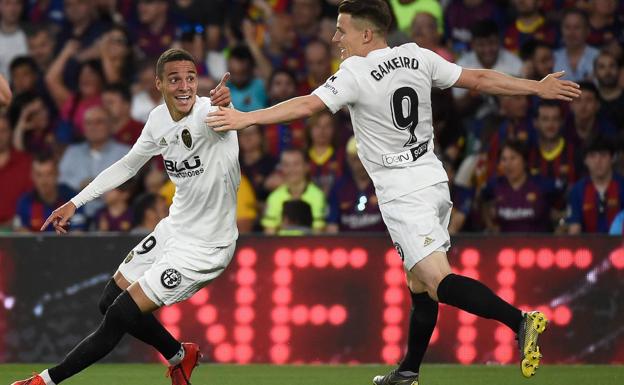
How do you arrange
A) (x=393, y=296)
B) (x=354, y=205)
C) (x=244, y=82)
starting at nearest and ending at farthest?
(x=393, y=296)
(x=354, y=205)
(x=244, y=82)

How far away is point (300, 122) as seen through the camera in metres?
12.6

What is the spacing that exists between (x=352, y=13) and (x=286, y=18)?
6.26m

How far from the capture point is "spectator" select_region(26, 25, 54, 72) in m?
14.0

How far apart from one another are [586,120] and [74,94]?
17.3 ft

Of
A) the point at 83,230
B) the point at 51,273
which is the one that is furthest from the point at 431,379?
the point at 83,230

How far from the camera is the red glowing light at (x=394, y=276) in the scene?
32.4ft

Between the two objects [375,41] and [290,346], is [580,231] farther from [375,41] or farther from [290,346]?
[375,41]

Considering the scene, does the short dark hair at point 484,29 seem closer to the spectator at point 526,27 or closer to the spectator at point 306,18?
the spectator at point 526,27

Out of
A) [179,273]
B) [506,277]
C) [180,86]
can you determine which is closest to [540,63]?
[506,277]

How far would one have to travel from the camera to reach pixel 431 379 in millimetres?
8922

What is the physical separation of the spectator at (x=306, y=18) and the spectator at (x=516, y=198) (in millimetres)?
3210

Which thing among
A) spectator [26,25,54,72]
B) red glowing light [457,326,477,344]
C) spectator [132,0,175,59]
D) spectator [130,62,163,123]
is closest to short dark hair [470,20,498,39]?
spectator [130,62,163,123]

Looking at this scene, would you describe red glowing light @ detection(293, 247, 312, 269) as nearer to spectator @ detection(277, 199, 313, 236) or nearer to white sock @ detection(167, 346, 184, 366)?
spectator @ detection(277, 199, 313, 236)

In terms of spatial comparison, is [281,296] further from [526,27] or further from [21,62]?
[21,62]
